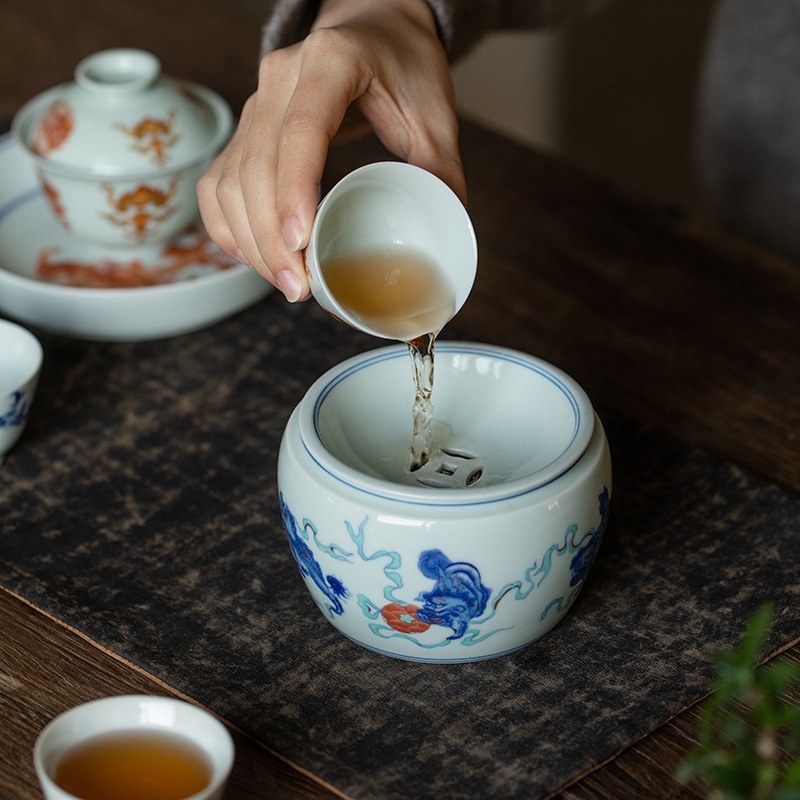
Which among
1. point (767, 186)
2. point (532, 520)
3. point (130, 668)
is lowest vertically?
point (767, 186)

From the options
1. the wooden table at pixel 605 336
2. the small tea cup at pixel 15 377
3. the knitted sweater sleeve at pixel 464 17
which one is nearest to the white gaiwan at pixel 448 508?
the wooden table at pixel 605 336

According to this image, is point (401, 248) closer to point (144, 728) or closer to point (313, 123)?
point (313, 123)

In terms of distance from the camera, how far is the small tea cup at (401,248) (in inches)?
29.1

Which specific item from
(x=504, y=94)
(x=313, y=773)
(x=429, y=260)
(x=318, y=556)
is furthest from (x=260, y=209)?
(x=504, y=94)

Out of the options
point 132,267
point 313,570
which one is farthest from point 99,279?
point 313,570

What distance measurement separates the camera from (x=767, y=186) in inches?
57.7

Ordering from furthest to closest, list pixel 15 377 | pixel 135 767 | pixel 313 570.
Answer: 1. pixel 15 377
2. pixel 313 570
3. pixel 135 767

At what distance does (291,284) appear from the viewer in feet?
2.47

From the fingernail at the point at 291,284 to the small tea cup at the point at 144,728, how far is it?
30 centimetres

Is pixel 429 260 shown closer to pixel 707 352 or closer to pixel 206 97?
pixel 707 352

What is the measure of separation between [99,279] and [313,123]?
0.43m

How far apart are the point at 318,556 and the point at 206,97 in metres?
0.69

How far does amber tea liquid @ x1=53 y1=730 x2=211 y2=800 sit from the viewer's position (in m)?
0.55

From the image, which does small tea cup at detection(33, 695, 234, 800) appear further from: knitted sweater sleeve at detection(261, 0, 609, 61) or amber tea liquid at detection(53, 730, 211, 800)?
knitted sweater sleeve at detection(261, 0, 609, 61)
